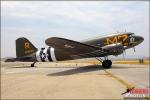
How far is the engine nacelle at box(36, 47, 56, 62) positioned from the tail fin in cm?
185

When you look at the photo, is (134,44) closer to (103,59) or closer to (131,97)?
(103,59)

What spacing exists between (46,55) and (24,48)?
517 cm

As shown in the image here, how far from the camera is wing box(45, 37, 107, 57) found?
80.4ft

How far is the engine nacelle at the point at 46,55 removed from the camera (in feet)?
101

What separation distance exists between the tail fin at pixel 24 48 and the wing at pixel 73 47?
8307 mm

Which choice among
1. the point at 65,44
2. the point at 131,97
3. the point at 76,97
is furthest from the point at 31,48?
the point at 131,97

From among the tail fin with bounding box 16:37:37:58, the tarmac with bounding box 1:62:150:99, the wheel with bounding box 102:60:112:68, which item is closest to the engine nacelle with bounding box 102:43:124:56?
the wheel with bounding box 102:60:112:68

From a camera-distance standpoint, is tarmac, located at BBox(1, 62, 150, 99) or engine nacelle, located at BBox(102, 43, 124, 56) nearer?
tarmac, located at BBox(1, 62, 150, 99)

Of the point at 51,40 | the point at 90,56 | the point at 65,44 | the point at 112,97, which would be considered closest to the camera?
the point at 112,97

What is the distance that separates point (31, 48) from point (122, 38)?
14.3 meters

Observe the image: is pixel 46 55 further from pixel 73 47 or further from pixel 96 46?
pixel 96 46

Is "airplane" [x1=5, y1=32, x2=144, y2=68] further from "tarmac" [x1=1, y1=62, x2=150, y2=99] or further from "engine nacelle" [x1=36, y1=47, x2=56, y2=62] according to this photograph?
"tarmac" [x1=1, y1=62, x2=150, y2=99]

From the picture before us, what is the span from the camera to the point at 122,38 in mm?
26812

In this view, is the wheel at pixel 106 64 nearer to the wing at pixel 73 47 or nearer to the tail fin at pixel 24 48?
the wing at pixel 73 47
